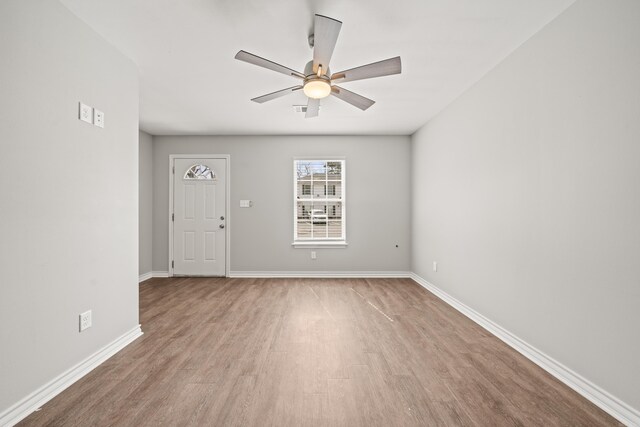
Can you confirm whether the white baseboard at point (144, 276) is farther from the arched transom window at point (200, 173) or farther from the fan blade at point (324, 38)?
the fan blade at point (324, 38)

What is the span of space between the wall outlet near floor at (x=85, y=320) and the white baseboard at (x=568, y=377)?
333cm

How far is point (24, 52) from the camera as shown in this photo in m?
1.65

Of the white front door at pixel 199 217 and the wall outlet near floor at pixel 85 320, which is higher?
the white front door at pixel 199 217

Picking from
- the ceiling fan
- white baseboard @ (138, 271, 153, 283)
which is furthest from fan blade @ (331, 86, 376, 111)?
white baseboard @ (138, 271, 153, 283)

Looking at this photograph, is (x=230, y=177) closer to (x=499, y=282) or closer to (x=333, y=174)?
Result: (x=333, y=174)

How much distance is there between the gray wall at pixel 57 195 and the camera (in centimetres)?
159

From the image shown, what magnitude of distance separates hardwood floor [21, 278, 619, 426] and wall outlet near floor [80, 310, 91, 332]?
335 mm

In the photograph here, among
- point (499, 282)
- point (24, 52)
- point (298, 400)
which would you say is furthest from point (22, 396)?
point (499, 282)

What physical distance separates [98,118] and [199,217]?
10.2 ft

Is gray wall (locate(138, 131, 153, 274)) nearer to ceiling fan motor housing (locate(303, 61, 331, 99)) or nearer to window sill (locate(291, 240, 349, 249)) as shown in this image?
window sill (locate(291, 240, 349, 249))

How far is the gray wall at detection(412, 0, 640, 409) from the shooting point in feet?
5.31

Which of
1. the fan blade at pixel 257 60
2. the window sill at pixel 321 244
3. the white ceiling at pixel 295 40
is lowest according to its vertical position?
the window sill at pixel 321 244

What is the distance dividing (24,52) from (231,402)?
236 centimetres

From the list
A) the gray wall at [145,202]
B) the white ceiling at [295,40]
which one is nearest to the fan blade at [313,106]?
the white ceiling at [295,40]
